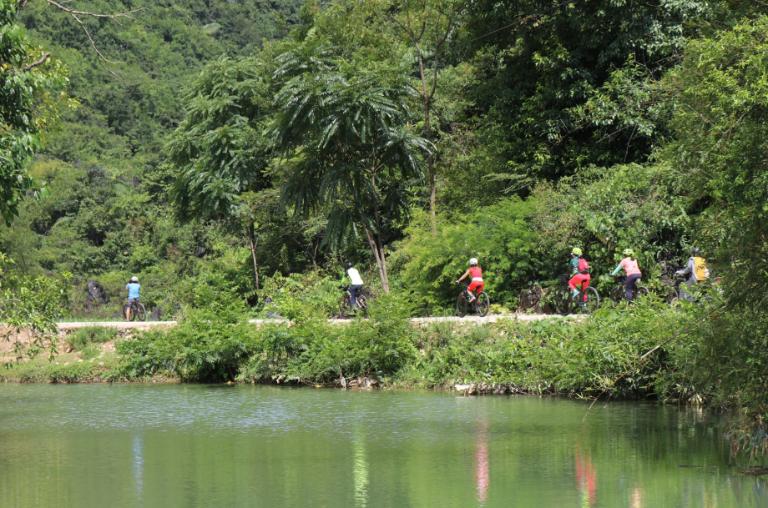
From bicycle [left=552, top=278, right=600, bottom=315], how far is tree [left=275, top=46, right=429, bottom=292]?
18.0 ft

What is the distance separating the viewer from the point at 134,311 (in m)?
31.5

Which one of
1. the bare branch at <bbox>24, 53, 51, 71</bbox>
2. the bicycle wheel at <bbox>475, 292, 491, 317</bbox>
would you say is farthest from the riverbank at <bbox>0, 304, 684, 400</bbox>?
the bare branch at <bbox>24, 53, 51, 71</bbox>

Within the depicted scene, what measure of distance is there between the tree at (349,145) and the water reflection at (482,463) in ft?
39.9

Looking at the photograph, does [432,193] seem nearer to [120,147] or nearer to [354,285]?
[354,285]

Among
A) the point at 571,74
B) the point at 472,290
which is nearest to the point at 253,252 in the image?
the point at 571,74

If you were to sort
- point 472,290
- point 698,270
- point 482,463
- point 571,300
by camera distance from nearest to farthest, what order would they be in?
point 482,463 < point 698,270 < point 571,300 < point 472,290

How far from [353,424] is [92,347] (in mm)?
11350

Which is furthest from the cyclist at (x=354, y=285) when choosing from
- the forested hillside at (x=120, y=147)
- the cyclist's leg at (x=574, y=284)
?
the forested hillside at (x=120, y=147)

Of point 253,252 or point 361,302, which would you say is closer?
point 361,302

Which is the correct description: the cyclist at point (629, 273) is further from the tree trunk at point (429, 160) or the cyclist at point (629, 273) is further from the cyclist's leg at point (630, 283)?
the tree trunk at point (429, 160)

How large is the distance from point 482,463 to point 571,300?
36.7 ft

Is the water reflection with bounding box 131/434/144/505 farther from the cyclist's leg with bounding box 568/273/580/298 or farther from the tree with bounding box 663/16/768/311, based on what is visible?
the cyclist's leg with bounding box 568/273/580/298

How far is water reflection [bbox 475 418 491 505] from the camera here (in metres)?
11.4

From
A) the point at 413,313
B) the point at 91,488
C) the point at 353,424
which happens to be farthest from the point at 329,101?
the point at 91,488
